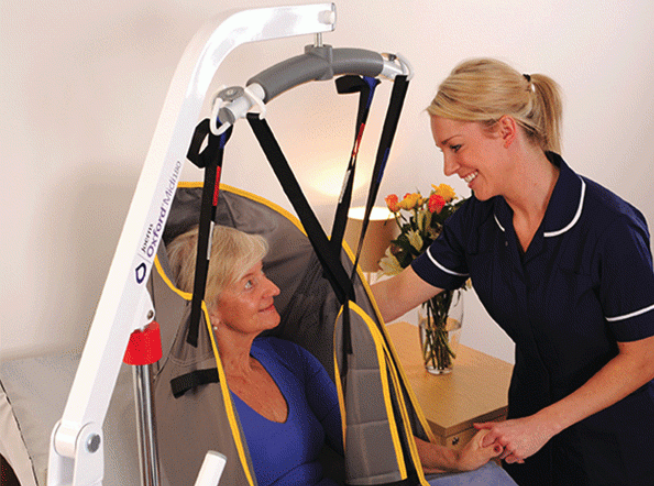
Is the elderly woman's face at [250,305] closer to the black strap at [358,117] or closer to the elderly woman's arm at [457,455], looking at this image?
the black strap at [358,117]

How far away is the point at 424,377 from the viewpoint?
5.38 ft

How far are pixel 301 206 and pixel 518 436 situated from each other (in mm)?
717

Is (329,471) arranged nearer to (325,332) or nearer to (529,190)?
(325,332)

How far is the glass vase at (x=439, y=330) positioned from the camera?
5.35 feet

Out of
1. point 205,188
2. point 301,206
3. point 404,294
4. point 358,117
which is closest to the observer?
point 205,188

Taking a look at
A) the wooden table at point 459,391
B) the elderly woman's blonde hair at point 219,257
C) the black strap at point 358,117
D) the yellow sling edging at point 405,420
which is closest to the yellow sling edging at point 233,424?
the elderly woman's blonde hair at point 219,257

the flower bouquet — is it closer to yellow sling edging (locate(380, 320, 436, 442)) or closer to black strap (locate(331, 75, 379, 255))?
yellow sling edging (locate(380, 320, 436, 442))

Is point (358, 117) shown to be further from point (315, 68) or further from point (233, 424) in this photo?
point (233, 424)

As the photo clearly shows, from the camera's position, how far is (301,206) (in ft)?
2.86

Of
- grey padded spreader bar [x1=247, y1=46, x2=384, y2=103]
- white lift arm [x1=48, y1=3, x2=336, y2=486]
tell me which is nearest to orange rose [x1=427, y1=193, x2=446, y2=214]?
grey padded spreader bar [x1=247, y1=46, x2=384, y2=103]

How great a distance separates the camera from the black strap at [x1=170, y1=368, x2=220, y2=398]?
0.95 meters

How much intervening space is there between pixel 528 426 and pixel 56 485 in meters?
1.00

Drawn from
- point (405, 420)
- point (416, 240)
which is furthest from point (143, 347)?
point (416, 240)

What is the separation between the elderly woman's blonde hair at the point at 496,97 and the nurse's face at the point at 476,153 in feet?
0.07
